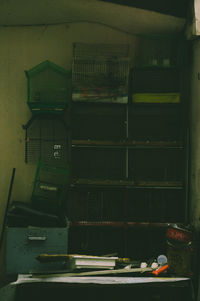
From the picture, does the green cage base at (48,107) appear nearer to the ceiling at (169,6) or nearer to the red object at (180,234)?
the ceiling at (169,6)

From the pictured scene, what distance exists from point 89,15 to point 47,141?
4.54ft

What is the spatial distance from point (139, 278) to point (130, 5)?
2.43 meters

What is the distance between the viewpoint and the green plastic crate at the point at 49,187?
3014 mm

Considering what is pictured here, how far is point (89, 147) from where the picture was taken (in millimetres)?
2977

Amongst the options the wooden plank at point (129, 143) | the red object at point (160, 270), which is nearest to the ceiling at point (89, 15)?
the wooden plank at point (129, 143)

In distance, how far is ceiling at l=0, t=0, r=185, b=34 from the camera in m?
3.00

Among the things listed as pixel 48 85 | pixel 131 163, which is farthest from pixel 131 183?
pixel 48 85

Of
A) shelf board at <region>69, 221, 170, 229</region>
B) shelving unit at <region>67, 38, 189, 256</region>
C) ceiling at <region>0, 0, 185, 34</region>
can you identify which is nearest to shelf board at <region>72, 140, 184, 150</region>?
shelving unit at <region>67, 38, 189, 256</region>

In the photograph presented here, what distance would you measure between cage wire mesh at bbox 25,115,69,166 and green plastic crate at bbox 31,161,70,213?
118 mm

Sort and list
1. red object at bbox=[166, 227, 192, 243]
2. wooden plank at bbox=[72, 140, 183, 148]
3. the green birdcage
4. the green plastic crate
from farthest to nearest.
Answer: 1. the green birdcage
2. the green plastic crate
3. wooden plank at bbox=[72, 140, 183, 148]
4. red object at bbox=[166, 227, 192, 243]

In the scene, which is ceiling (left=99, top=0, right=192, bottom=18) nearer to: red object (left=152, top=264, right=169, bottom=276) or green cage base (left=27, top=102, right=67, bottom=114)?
green cage base (left=27, top=102, right=67, bottom=114)

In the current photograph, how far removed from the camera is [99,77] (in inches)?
117

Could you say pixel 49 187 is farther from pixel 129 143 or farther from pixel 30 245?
pixel 129 143

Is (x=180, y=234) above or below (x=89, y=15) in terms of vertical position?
below
